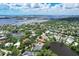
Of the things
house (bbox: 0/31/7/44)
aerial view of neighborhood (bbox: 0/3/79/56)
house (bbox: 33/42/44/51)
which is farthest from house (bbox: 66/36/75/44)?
house (bbox: 0/31/7/44)

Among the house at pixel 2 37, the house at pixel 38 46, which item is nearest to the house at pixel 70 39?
the house at pixel 38 46

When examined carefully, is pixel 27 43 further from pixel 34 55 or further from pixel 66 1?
pixel 66 1

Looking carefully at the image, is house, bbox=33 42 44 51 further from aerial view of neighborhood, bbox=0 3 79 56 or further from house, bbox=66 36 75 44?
house, bbox=66 36 75 44

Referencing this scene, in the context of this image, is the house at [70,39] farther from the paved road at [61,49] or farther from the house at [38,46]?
the house at [38,46]

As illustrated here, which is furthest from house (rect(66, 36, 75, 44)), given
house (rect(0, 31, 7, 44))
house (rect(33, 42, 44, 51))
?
house (rect(0, 31, 7, 44))

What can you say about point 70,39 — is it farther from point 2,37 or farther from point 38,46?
point 2,37

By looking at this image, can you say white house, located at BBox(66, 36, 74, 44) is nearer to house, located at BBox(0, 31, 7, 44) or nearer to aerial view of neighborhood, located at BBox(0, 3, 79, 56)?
aerial view of neighborhood, located at BBox(0, 3, 79, 56)

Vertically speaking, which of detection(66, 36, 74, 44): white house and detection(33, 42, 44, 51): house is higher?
detection(66, 36, 74, 44): white house

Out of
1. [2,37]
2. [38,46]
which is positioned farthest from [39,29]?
[2,37]

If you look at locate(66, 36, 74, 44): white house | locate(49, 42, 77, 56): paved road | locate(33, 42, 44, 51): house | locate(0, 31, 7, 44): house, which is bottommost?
locate(49, 42, 77, 56): paved road

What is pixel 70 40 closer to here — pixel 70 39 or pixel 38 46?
pixel 70 39
